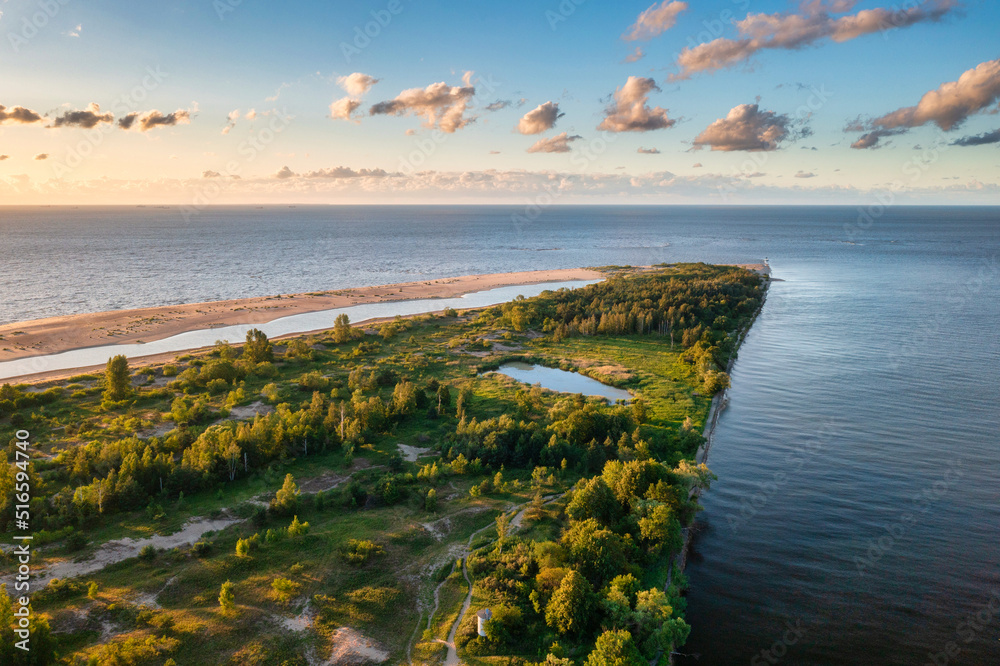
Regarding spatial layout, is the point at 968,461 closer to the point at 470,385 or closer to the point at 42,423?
the point at 470,385

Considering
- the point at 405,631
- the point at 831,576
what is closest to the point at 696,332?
the point at 831,576

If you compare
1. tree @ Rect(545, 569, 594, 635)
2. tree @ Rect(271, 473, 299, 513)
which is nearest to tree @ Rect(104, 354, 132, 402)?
tree @ Rect(271, 473, 299, 513)

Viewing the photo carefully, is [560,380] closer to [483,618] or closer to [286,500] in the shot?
[286,500]

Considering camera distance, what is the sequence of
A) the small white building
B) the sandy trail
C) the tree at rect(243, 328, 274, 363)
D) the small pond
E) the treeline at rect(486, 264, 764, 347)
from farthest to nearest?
the treeline at rect(486, 264, 764, 347) < the tree at rect(243, 328, 274, 363) < the small pond < the sandy trail < the small white building

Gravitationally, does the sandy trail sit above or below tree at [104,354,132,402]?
below

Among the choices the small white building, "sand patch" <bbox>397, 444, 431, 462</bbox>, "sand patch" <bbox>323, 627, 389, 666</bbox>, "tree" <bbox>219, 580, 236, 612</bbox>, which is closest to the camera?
"sand patch" <bbox>323, 627, 389, 666</bbox>

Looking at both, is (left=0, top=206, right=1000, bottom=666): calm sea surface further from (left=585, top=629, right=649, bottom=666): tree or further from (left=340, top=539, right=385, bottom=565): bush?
(left=340, top=539, right=385, bottom=565): bush

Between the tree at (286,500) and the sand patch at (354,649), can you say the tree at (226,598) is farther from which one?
the tree at (286,500)
